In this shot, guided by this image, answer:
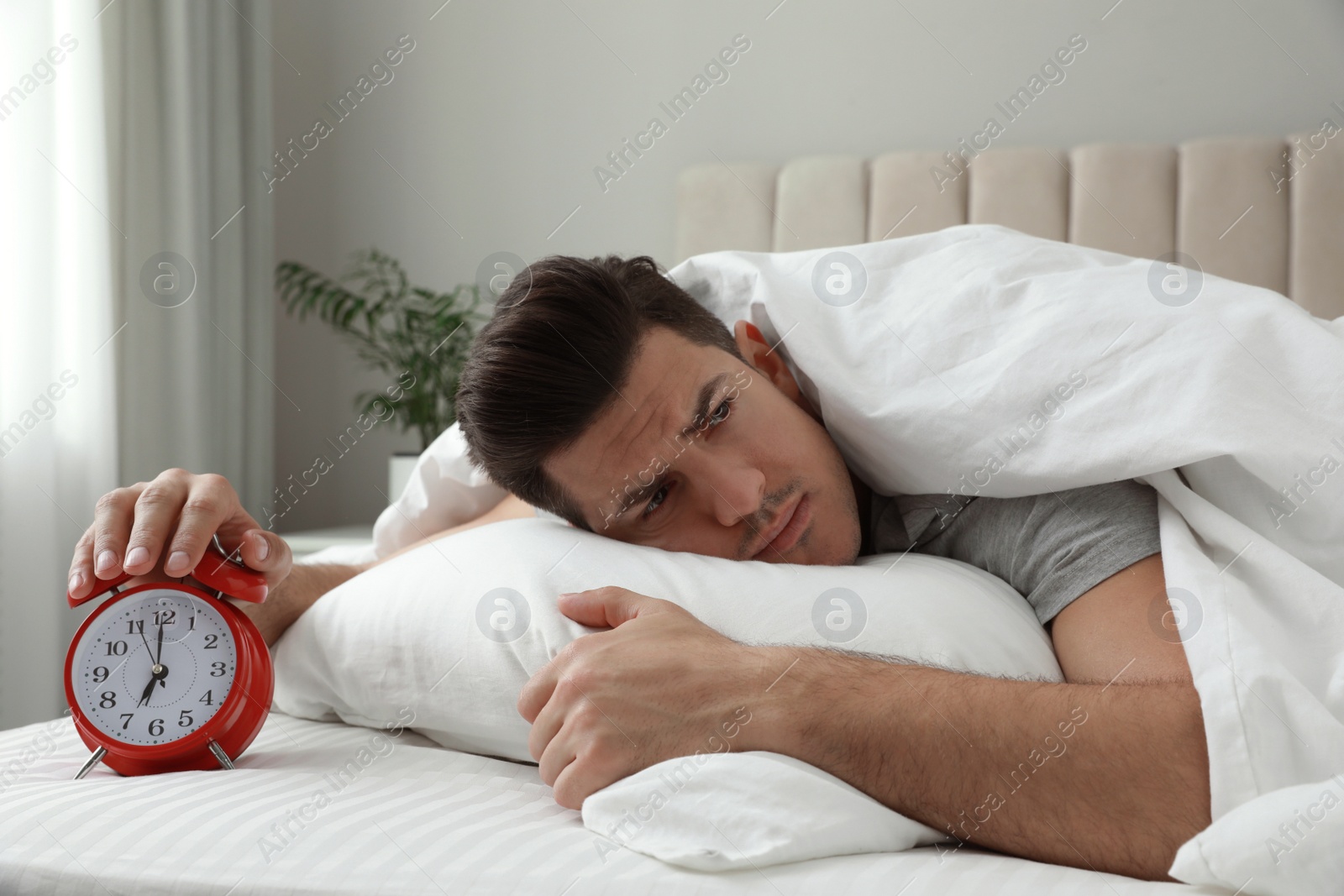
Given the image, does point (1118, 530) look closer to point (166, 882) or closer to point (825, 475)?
point (825, 475)

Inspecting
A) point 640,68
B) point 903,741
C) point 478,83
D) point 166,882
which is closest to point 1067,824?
point 903,741

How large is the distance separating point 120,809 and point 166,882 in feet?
0.34

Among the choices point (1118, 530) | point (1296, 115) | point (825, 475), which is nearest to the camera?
point (1118, 530)

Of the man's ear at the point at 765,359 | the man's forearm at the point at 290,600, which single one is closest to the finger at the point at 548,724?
the man's forearm at the point at 290,600

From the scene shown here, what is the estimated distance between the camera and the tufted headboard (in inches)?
75.7

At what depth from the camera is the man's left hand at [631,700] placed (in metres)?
0.70

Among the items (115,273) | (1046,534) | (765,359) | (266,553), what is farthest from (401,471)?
(1046,534)

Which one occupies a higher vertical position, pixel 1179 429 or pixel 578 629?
pixel 1179 429

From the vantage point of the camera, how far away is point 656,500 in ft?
3.37

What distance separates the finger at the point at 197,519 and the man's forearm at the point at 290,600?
0.45 feet

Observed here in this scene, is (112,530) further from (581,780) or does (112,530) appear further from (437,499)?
(437,499)

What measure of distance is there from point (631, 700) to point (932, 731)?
21 cm

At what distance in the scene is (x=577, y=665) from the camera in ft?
2.41

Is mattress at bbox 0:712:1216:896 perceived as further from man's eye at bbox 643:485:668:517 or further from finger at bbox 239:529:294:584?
man's eye at bbox 643:485:668:517
